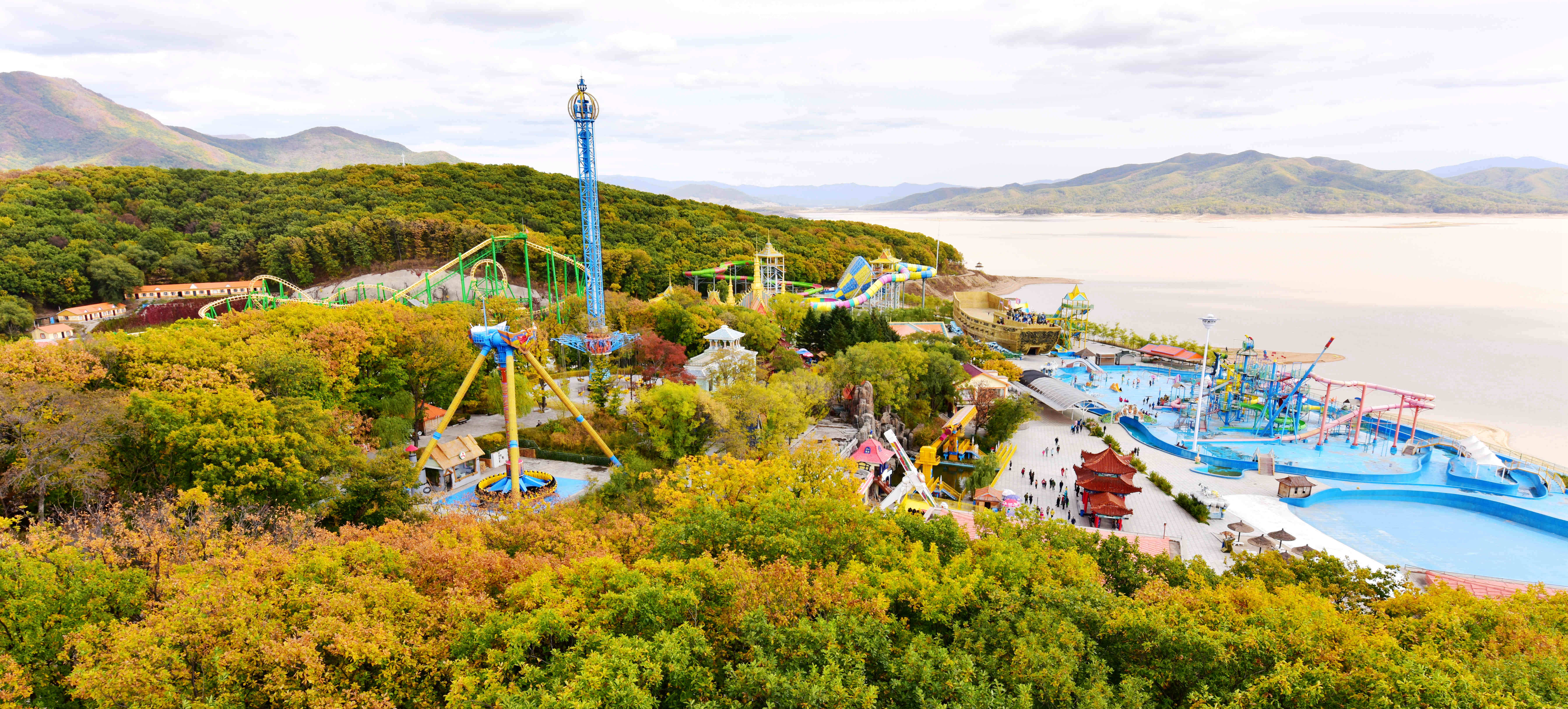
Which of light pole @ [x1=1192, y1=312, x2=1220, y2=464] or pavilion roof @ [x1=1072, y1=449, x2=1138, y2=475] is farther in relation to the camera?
light pole @ [x1=1192, y1=312, x2=1220, y2=464]

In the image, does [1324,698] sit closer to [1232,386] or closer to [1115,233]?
[1232,386]

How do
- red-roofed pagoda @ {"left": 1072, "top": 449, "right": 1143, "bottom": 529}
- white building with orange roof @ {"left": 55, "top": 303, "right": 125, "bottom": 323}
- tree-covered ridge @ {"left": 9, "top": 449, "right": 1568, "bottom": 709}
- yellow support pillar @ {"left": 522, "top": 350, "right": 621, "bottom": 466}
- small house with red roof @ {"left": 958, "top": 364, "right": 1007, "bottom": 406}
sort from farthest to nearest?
white building with orange roof @ {"left": 55, "top": 303, "right": 125, "bottom": 323}, small house with red roof @ {"left": 958, "top": 364, "right": 1007, "bottom": 406}, red-roofed pagoda @ {"left": 1072, "top": 449, "right": 1143, "bottom": 529}, yellow support pillar @ {"left": 522, "top": 350, "right": 621, "bottom": 466}, tree-covered ridge @ {"left": 9, "top": 449, "right": 1568, "bottom": 709}

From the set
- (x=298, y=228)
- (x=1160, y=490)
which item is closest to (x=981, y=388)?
(x=1160, y=490)

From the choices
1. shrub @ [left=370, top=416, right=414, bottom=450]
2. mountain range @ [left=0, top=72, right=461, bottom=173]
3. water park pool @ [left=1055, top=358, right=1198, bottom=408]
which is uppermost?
mountain range @ [left=0, top=72, right=461, bottom=173]

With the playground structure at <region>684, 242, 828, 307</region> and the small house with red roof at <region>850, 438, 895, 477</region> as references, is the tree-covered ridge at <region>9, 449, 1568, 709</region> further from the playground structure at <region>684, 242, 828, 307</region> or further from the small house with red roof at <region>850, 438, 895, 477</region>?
the playground structure at <region>684, 242, 828, 307</region>

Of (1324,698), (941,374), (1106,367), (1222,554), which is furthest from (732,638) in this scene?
(1106,367)

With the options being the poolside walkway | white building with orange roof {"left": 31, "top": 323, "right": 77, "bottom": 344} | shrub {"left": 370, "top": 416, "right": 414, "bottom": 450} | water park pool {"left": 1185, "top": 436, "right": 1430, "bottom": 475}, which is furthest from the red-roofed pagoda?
white building with orange roof {"left": 31, "top": 323, "right": 77, "bottom": 344}

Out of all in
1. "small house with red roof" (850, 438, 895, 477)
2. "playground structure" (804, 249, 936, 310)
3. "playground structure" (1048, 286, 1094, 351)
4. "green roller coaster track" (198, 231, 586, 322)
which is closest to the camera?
"small house with red roof" (850, 438, 895, 477)

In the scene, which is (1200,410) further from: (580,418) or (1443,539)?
(580,418)
